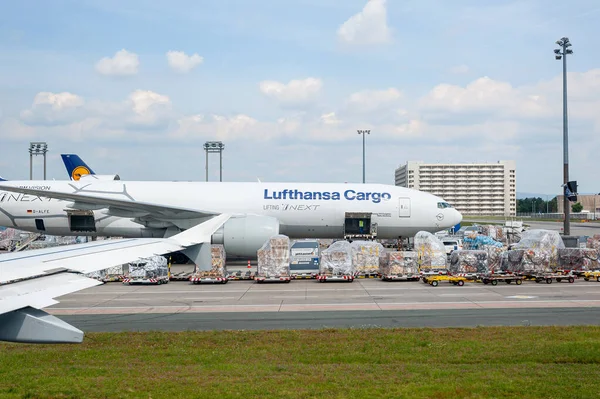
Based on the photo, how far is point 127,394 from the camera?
25.3 feet

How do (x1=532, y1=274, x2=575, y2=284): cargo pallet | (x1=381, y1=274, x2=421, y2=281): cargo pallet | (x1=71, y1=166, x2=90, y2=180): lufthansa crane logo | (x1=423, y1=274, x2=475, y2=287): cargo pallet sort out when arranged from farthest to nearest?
(x1=71, y1=166, x2=90, y2=180): lufthansa crane logo, (x1=381, y1=274, x2=421, y2=281): cargo pallet, (x1=532, y1=274, x2=575, y2=284): cargo pallet, (x1=423, y1=274, x2=475, y2=287): cargo pallet

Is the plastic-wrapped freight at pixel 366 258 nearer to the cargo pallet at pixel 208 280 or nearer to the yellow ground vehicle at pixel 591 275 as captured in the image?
the cargo pallet at pixel 208 280

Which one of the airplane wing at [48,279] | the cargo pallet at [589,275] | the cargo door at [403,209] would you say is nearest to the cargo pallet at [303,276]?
the cargo door at [403,209]

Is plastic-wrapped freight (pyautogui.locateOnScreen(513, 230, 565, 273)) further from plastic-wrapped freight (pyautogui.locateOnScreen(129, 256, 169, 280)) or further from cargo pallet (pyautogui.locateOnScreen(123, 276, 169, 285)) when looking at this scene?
plastic-wrapped freight (pyautogui.locateOnScreen(129, 256, 169, 280))

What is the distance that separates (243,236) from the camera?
24047 millimetres

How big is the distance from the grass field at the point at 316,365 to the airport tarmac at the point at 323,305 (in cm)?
163

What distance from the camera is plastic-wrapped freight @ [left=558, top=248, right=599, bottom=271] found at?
23016 mm

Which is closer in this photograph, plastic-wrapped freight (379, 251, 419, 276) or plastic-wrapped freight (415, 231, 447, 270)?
plastic-wrapped freight (379, 251, 419, 276)

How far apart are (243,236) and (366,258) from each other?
5397mm

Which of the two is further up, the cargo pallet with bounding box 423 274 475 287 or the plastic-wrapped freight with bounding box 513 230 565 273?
the plastic-wrapped freight with bounding box 513 230 565 273

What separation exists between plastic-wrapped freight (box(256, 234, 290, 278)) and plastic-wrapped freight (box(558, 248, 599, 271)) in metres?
11.7

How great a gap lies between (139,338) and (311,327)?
4.02 meters

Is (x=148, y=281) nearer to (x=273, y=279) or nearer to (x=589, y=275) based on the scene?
(x=273, y=279)

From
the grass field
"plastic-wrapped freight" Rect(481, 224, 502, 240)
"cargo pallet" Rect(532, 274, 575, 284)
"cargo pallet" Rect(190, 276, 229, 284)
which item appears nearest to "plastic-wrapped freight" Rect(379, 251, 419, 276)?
"cargo pallet" Rect(532, 274, 575, 284)
